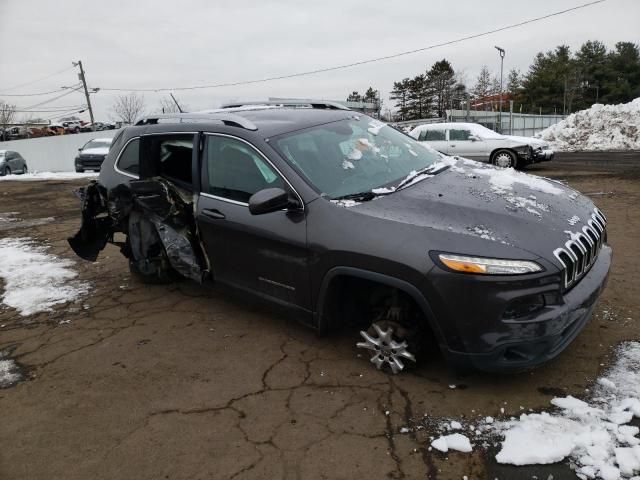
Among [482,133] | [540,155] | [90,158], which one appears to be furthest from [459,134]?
[90,158]

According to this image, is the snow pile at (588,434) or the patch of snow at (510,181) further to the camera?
the patch of snow at (510,181)

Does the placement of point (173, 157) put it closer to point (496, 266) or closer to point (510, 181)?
point (510, 181)

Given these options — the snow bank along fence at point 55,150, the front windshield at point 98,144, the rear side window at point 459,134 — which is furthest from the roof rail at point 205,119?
the snow bank along fence at point 55,150

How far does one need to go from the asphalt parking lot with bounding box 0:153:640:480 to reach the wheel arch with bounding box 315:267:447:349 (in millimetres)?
396

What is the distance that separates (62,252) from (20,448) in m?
4.81

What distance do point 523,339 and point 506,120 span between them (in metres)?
30.3

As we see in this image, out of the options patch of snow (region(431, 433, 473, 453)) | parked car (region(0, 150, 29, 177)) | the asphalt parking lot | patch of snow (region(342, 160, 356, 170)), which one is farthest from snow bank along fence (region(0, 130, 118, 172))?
patch of snow (region(431, 433, 473, 453))

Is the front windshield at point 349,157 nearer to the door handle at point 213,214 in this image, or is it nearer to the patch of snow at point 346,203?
the patch of snow at point 346,203

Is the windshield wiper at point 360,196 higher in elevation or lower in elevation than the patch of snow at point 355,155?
lower

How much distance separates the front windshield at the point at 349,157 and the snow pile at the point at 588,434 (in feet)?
5.79

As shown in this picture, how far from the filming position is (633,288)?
14.4ft

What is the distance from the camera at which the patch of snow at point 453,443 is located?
2.54 m

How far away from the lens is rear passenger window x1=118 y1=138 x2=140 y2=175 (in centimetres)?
474

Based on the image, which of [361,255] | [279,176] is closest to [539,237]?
[361,255]
